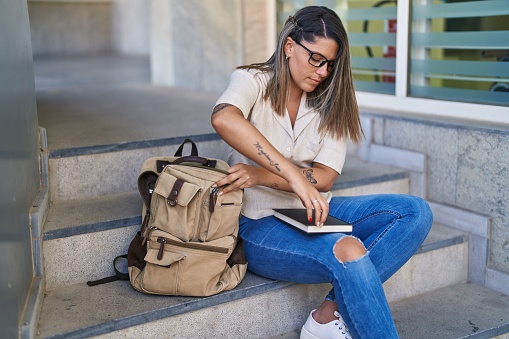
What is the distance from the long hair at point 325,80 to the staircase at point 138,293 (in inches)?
26.6

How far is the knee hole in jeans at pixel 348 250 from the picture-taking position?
230cm

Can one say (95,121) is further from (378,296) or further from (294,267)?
(378,296)

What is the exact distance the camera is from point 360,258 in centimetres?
229

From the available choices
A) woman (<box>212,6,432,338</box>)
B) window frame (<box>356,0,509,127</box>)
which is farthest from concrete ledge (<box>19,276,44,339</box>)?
window frame (<box>356,0,509,127</box>)

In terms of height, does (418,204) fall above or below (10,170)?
below

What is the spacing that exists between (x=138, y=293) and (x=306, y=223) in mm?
687

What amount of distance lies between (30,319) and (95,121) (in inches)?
75.8

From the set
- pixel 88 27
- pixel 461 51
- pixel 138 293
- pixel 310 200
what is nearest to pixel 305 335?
pixel 310 200

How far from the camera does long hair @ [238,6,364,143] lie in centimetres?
248

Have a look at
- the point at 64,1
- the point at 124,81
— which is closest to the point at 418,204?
the point at 124,81

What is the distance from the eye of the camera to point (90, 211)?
2.83 meters

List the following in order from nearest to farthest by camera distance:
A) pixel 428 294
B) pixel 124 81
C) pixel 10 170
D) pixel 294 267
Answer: pixel 10 170 < pixel 294 267 < pixel 428 294 < pixel 124 81

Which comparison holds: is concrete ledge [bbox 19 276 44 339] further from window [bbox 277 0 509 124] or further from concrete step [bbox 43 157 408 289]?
window [bbox 277 0 509 124]

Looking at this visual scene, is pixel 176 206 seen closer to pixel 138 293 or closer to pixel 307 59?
pixel 138 293
